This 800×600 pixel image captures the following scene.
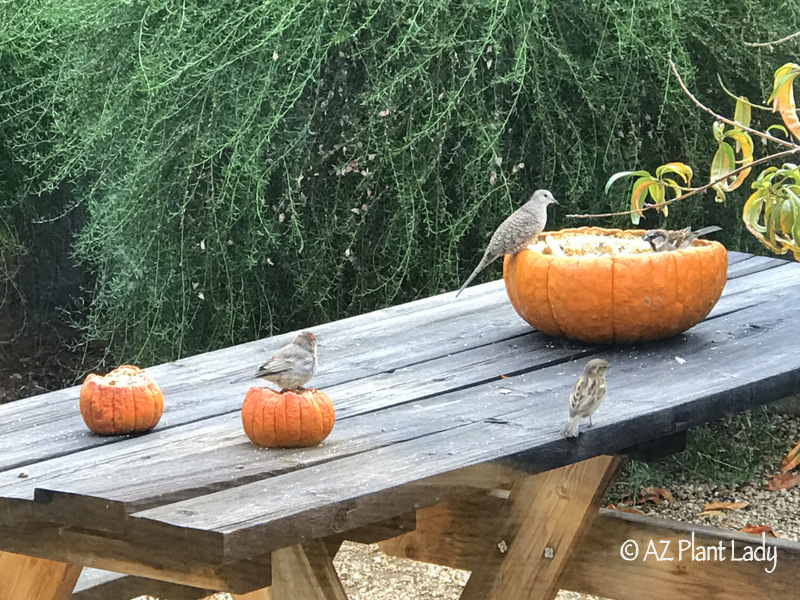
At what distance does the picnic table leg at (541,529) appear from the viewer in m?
2.01

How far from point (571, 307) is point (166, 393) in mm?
806

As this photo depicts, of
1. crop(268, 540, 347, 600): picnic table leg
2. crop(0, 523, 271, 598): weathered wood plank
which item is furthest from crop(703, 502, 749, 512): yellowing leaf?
crop(0, 523, 271, 598): weathered wood plank

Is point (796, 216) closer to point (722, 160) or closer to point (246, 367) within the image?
point (722, 160)

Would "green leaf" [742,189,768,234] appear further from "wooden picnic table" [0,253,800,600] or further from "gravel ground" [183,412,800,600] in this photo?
"gravel ground" [183,412,800,600]

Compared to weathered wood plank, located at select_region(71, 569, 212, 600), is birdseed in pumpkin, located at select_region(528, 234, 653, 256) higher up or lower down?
higher up

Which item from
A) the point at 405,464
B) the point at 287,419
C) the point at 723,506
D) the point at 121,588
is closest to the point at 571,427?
the point at 405,464

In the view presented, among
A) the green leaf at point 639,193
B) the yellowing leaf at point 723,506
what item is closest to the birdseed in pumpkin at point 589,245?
the green leaf at point 639,193

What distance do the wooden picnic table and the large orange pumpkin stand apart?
0.02 m

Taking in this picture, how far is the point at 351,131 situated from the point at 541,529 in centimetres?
208

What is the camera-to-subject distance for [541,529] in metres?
2.04

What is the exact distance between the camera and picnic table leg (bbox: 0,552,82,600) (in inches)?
70.7

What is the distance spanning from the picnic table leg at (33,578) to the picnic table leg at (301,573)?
0.34m

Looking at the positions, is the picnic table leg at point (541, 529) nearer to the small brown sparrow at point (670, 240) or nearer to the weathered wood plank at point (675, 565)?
the weathered wood plank at point (675, 565)

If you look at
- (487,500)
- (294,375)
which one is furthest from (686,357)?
(294,375)
